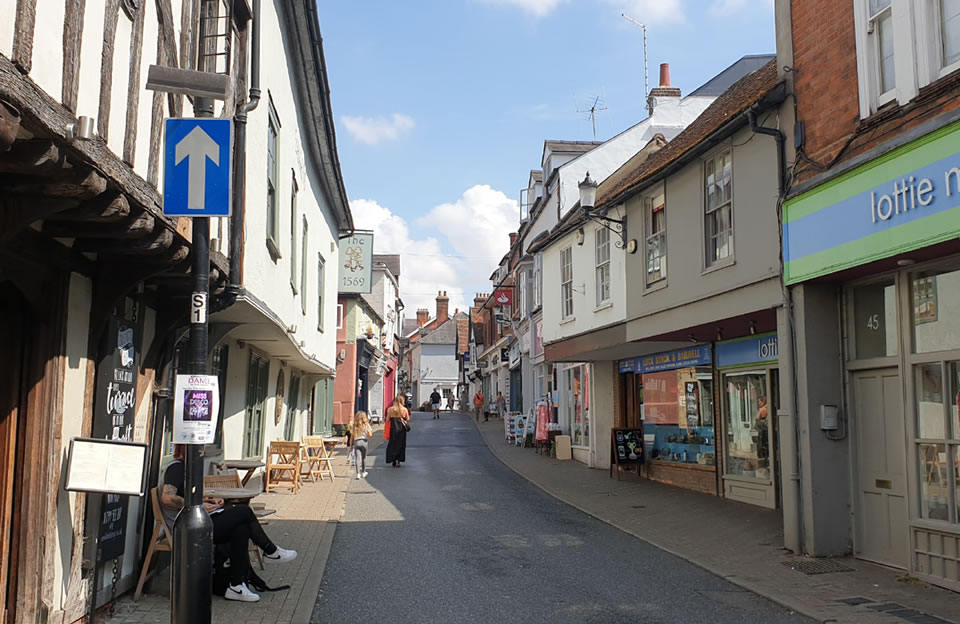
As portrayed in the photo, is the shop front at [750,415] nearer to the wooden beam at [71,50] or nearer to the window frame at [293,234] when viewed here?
the window frame at [293,234]

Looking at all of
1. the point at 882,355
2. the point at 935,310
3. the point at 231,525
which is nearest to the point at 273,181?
the point at 231,525

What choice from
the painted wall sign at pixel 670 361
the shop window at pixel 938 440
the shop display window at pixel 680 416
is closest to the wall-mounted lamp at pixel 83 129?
the shop window at pixel 938 440

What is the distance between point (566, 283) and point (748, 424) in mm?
7698

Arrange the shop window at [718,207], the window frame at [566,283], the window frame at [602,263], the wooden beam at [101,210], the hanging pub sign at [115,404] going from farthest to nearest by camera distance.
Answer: the window frame at [566,283]
the window frame at [602,263]
the shop window at [718,207]
the hanging pub sign at [115,404]
the wooden beam at [101,210]

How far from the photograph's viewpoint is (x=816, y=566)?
855 centimetres

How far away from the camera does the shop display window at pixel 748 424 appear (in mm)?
12945

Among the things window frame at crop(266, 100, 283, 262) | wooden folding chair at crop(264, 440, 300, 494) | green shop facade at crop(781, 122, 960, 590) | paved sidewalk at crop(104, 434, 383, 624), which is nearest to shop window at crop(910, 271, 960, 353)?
green shop facade at crop(781, 122, 960, 590)

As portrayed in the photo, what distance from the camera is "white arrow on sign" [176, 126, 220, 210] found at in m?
5.46

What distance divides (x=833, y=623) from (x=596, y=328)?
1102 centimetres

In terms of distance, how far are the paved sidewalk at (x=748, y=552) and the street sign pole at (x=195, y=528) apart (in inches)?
→ 185

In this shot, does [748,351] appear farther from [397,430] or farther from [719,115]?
[397,430]

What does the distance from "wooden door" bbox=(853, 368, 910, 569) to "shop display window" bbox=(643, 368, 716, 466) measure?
5.61 metres

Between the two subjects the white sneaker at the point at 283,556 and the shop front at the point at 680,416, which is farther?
the shop front at the point at 680,416

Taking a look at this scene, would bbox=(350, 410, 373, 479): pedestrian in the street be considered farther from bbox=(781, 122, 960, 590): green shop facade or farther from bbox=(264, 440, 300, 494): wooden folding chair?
bbox=(781, 122, 960, 590): green shop facade
